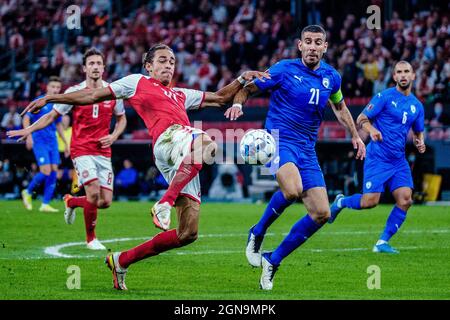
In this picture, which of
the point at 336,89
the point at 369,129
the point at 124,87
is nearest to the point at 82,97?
the point at 124,87

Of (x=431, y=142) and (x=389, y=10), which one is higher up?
(x=389, y=10)

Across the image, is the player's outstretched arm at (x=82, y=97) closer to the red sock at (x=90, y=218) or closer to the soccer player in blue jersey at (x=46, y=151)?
the red sock at (x=90, y=218)

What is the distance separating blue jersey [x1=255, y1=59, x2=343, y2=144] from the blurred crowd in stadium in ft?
46.8

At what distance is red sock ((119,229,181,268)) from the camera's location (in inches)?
371

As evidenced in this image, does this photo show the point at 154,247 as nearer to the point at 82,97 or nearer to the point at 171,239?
the point at 171,239

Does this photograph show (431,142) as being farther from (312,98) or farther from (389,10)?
(312,98)

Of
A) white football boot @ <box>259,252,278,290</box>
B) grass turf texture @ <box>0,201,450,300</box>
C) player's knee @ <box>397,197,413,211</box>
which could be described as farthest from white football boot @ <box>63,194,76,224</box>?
white football boot @ <box>259,252,278,290</box>

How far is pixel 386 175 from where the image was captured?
13.8 meters

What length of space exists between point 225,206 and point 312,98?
12639 millimetres

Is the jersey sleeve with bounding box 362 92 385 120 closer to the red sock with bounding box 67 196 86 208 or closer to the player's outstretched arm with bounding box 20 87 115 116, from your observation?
the red sock with bounding box 67 196 86 208

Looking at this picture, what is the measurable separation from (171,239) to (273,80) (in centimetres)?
215
